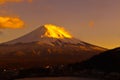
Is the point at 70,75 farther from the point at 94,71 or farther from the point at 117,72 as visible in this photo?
the point at 117,72

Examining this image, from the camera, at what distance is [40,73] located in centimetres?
16900

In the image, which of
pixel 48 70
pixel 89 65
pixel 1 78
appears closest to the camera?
pixel 1 78

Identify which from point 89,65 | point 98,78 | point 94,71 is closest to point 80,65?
point 89,65

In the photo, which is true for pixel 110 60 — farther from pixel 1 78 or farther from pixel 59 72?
pixel 1 78

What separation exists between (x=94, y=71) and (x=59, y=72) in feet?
78.4

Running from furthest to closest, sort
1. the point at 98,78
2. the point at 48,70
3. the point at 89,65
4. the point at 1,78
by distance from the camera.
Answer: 1. the point at 48,70
2. the point at 89,65
3. the point at 1,78
4. the point at 98,78

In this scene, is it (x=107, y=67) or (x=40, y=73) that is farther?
(x=40, y=73)

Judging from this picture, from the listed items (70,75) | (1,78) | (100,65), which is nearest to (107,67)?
(100,65)

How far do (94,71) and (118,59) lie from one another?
1322cm

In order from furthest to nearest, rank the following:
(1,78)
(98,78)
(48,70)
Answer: (48,70) → (1,78) → (98,78)

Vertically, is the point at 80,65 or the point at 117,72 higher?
the point at 80,65

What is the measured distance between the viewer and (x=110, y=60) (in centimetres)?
15688

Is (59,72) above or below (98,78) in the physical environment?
above

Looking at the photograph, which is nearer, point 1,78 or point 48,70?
point 1,78
